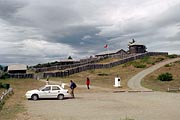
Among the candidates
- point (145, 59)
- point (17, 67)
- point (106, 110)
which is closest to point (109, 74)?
point (145, 59)

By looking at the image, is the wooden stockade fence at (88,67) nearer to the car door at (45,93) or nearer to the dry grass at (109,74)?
the dry grass at (109,74)

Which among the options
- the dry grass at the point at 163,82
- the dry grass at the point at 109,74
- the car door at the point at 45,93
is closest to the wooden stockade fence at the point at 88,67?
the dry grass at the point at 109,74

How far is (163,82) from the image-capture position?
48.2 m

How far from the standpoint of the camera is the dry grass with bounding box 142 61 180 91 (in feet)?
143

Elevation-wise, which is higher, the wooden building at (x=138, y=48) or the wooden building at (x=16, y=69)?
the wooden building at (x=138, y=48)

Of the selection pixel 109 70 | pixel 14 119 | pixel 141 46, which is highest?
pixel 141 46

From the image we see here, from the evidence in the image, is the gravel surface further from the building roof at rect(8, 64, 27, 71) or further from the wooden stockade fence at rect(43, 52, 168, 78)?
the building roof at rect(8, 64, 27, 71)

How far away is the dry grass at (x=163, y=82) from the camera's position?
43688 millimetres

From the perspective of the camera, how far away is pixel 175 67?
207 feet

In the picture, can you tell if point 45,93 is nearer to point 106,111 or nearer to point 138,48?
point 106,111

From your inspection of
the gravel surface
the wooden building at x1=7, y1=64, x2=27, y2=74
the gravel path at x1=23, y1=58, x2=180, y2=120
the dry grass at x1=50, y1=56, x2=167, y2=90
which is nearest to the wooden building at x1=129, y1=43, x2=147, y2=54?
the dry grass at x1=50, y1=56, x2=167, y2=90

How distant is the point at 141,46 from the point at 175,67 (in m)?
33.9

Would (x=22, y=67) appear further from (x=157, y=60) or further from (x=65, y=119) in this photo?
(x=65, y=119)

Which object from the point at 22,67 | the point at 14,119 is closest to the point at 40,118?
the point at 14,119
